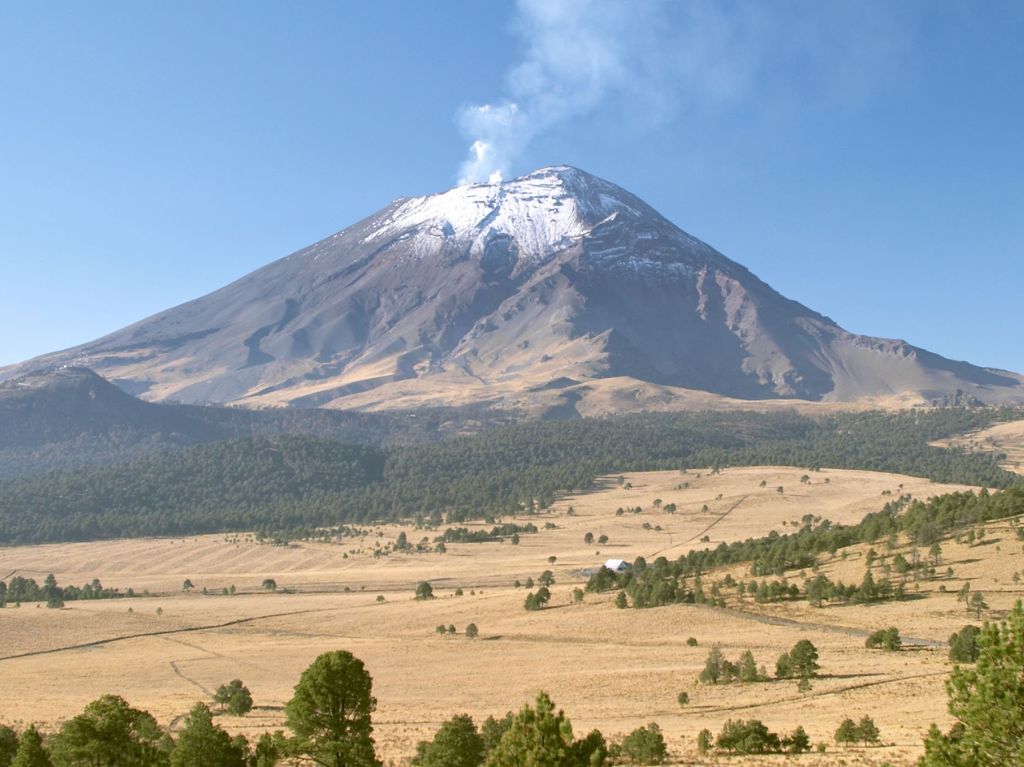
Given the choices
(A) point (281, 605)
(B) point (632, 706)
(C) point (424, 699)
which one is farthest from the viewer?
(A) point (281, 605)

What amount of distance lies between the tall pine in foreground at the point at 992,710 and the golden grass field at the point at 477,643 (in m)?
15.1

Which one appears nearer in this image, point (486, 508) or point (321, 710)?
point (321, 710)

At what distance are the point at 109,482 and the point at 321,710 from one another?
18167cm

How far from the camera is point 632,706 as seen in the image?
1813 inches

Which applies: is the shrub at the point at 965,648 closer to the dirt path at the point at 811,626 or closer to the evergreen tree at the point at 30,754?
the dirt path at the point at 811,626

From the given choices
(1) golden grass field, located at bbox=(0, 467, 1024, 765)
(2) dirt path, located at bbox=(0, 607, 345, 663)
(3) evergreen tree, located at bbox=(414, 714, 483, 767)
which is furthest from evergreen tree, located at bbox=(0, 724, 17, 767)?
(2) dirt path, located at bbox=(0, 607, 345, 663)

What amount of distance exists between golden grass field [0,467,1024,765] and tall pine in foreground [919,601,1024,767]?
15056mm

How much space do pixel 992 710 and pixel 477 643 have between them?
55767mm

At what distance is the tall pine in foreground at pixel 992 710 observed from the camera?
15742 mm

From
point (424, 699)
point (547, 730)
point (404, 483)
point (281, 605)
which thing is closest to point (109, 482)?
point (404, 483)

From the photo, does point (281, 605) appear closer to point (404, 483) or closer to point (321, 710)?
point (321, 710)

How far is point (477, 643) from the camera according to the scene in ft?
225

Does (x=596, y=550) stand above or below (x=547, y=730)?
below

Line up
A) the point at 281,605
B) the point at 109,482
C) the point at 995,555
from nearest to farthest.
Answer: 1. the point at 995,555
2. the point at 281,605
3. the point at 109,482
